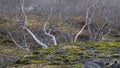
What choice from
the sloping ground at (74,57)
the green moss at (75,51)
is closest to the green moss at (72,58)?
the sloping ground at (74,57)

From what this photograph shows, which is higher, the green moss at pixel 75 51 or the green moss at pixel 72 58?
the green moss at pixel 75 51

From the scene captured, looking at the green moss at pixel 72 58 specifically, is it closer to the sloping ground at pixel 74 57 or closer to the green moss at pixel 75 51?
the sloping ground at pixel 74 57

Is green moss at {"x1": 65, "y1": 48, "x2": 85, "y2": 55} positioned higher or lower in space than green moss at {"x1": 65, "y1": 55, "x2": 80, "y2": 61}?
higher

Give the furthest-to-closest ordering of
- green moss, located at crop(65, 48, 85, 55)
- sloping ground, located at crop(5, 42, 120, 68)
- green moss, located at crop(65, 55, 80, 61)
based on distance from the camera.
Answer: green moss, located at crop(65, 48, 85, 55), green moss, located at crop(65, 55, 80, 61), sloping ground, located at crop(5, 42, 120, 68)

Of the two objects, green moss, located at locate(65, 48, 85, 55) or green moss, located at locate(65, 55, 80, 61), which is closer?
green moss, located at locate(65, 55, 80, 61)

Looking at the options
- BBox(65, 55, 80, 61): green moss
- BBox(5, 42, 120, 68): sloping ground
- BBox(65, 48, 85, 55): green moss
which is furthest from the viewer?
BBox(65, 48, 85, 55): green moss

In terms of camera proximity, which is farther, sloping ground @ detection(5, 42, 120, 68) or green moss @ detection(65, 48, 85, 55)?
green moss @ detection(65, 48, 85, 55)

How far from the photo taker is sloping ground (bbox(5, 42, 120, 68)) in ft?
20.4

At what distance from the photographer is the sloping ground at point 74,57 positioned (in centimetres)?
623

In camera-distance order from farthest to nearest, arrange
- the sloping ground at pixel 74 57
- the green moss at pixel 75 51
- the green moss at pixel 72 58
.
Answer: the green moss at pixel 75 51, the green moss at pixel 72 58, the sloping ground at pixel 74 57

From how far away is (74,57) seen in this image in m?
6.86

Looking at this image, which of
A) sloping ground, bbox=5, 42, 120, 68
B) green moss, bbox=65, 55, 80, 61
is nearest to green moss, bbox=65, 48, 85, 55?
sloping ground, bbox=5, 42, 120, 68

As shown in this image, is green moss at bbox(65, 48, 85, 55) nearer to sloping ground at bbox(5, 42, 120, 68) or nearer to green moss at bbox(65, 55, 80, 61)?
sloping ground at bbox(5, 42, 120, 68)

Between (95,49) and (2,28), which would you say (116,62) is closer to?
(95,49)
